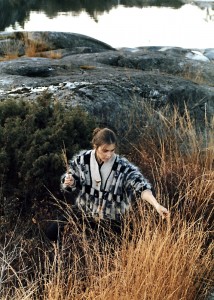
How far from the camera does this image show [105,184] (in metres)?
4.64

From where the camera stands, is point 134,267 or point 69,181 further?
point 69,181

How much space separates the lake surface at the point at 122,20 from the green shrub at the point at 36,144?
1678 cm

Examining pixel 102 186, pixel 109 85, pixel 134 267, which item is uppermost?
pixel 109 85

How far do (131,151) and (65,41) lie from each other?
8.71 meters

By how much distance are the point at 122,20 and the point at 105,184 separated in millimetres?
29580

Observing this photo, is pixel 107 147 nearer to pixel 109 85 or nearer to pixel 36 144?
pixel 36 144

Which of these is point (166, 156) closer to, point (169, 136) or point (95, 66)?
point (169, 136)

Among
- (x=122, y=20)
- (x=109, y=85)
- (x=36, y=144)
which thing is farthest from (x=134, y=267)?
(x=122, y=20)

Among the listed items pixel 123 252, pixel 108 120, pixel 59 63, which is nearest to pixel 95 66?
pixel 59 63

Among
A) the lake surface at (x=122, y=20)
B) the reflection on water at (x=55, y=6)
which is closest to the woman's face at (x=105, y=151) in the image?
the lake surface at (x=122, y=20)

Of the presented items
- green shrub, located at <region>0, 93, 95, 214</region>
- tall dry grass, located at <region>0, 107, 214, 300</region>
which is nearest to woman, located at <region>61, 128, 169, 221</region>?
tall dry grass, located at <region>0, 107, 214, 300</region>

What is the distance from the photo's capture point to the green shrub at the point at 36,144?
5.18 metres

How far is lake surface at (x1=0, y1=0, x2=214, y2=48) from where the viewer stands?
25828mm

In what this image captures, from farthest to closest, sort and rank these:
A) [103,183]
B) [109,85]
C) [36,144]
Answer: [109,85], [36,144], [103,183]
